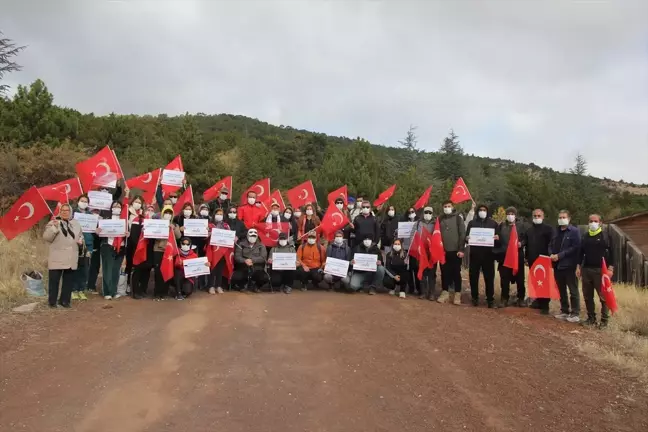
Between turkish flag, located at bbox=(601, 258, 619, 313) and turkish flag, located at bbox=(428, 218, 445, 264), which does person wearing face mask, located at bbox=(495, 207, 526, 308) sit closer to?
turkish flag, located at bbox=(428, 218, 445, 264)

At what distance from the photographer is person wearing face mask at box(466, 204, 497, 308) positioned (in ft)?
35.4

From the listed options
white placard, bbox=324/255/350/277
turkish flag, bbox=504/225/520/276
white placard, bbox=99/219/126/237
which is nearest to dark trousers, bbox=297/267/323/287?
white placard, bbox=324/255/350/277

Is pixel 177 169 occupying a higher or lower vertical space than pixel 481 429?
higher

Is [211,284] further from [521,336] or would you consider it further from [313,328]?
[521,336]

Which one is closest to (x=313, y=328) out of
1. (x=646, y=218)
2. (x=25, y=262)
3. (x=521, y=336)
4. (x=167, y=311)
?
(x=167, y=311)

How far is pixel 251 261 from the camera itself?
11.4m

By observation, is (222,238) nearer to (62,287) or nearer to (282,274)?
(282,274)

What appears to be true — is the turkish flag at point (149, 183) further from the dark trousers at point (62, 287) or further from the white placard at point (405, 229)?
the white placard at point (405, 229)

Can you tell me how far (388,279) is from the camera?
1205 cm

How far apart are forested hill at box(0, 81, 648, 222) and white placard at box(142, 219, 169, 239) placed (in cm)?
1111

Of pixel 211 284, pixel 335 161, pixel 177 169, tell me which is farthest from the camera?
pixel 335 161

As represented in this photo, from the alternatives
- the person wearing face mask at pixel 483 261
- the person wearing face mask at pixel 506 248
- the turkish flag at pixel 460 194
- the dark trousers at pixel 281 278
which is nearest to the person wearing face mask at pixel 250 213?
the dark trousers at pixel 281 278

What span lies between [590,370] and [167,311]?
279 inches

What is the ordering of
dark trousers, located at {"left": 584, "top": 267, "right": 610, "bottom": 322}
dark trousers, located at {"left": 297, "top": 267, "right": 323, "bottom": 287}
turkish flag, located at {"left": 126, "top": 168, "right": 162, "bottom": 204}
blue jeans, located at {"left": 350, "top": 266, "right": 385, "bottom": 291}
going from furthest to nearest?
turkish flag, located at {"left": 126, "top": 168, "right": 162, "bottom": 204} < dark trousers, located at {"left": 297, "top": 267, "right": 323, "bottom": 287} < blue jeans, located at {"left": 350, "top": 266, "right": 385, "bottom": 291} < dark trousers, located at {"left": 584, "top": 267, "right": 610, "bottom": 322}
